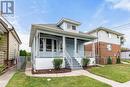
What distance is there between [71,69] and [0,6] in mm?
11231

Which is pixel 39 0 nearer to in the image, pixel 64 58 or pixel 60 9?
pixel 60 9

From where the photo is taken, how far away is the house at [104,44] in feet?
87.2

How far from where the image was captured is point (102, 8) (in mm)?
25266

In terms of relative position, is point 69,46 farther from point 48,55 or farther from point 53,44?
point 48,55

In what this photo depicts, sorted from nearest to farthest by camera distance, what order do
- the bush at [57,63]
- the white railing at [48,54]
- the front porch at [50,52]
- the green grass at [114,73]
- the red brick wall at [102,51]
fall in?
1. the green grass at [114,73]
2. the bush at [57,63]
3. the front porch at [50,52]
4. the white railing at [48,54]
5. the red brick wall at [102,51]

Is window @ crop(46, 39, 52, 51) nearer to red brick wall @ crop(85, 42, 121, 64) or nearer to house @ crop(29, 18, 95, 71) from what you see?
house @ crop(29, 18, 95, 71)

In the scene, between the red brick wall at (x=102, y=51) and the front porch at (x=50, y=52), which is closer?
the front porch at (x=50, y=52)

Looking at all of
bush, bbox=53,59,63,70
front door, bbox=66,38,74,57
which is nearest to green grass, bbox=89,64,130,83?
bush, bbox=53,59,63,70

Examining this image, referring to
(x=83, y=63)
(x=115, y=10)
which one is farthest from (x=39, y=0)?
(x=115, y=10)

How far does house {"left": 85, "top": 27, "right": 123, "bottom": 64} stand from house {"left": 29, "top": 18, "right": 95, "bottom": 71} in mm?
7184

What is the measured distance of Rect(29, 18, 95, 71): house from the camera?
1535 cm

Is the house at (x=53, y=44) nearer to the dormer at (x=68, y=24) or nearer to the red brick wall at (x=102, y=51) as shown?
the dormer at (x=68, y=24)

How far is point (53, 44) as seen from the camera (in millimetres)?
18281

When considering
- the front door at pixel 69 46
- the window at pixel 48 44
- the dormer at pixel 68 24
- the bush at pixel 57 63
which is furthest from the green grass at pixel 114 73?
the dormer at pixel 68 24
